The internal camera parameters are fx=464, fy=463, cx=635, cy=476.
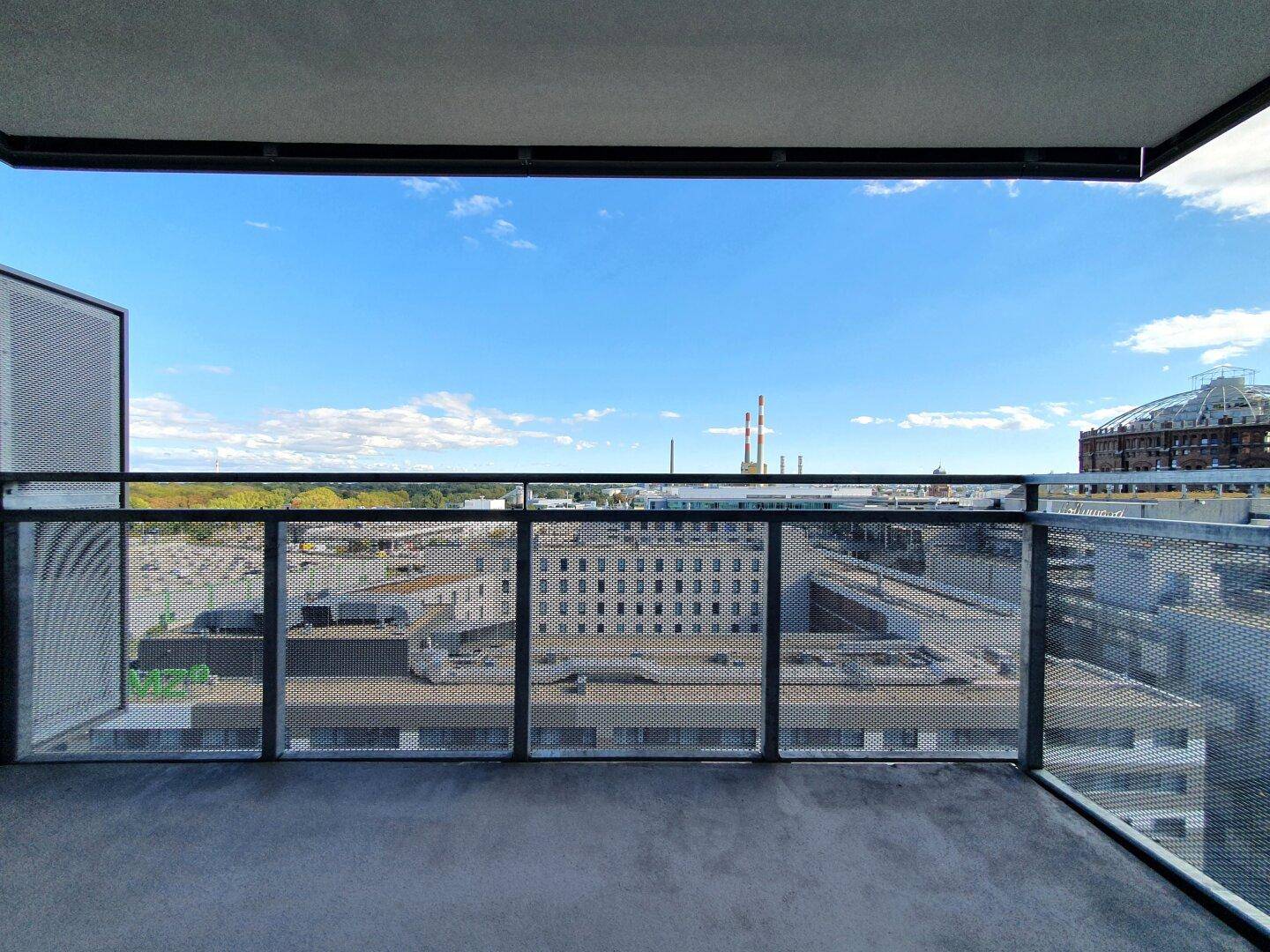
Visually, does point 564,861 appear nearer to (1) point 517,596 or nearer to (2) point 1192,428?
(1) point 517,596

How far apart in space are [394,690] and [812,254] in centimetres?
820

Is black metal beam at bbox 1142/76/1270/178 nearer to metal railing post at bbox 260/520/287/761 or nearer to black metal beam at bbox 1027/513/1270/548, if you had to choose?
black metal beam at bbox 1027/513/1270/548

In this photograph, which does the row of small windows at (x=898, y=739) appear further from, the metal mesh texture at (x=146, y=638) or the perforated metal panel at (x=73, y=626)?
the perforated metal panel at (x=73, y=626)

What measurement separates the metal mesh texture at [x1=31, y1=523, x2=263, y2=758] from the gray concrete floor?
0.15m

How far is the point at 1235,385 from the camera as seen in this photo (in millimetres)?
4145

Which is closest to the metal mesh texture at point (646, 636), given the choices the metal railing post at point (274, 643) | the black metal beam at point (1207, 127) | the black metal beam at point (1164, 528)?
the metal railing post at point (274, 643)

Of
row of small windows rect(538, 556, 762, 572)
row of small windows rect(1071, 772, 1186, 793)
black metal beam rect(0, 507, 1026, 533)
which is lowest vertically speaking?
row of small windows rect(1071, 772, 1186, 793)

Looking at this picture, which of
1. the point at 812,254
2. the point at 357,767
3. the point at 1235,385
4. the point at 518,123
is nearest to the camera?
the point at 357,767

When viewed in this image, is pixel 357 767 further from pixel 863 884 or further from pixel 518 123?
pixel 518 123

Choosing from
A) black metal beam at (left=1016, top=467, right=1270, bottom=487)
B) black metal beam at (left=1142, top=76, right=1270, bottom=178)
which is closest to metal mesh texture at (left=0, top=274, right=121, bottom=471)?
black metal beam at (left=1016, top=467, right=1270, bottom=487)

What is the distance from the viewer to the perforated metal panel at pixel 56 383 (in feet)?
6.51

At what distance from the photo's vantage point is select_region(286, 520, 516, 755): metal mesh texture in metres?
1.95

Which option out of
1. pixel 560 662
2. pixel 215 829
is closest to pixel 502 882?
pixel 560 662

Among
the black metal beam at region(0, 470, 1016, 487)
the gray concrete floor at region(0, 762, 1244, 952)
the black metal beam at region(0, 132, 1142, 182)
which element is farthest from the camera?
the black metal beam at region(0, 132, 1142, 182)
